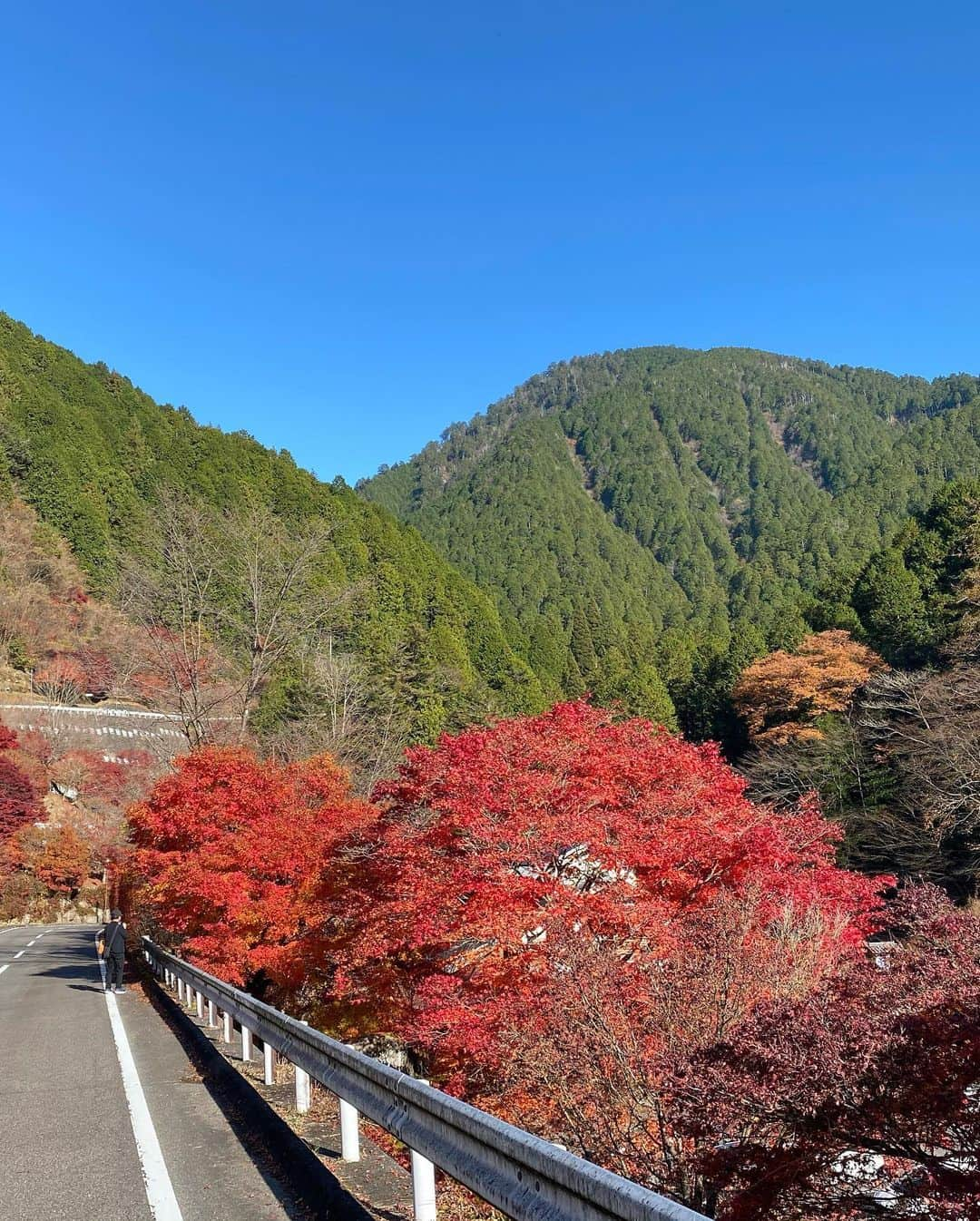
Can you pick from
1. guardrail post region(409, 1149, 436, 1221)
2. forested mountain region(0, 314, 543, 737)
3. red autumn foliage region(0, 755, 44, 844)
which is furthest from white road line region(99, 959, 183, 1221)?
red autumn foliage region(0, 755, 44, 844)

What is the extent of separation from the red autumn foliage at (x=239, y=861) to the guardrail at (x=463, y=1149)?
762cm

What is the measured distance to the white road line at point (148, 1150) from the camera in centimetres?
447

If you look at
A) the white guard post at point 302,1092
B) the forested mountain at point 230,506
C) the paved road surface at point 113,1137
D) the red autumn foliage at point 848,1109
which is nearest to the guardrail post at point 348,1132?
the paved road surface at point 113,1137

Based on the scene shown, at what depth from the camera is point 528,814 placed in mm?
9969

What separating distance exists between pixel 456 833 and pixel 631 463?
188 metres

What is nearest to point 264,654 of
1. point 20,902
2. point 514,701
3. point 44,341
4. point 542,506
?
point 20,902

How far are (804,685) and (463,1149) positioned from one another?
145 ft

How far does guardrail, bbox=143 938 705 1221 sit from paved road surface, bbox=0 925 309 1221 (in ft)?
2.00

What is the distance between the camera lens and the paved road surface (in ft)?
14.9

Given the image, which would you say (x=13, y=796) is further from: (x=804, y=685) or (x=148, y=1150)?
(x=148, y=1150)

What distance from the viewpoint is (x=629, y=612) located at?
115438 mm

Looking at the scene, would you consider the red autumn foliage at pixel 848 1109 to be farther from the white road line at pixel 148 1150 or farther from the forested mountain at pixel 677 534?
the forested mountain at pixel 677 534

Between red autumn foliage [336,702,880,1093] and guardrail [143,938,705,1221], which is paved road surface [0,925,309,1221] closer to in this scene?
guardrail [143,938,705,1221]

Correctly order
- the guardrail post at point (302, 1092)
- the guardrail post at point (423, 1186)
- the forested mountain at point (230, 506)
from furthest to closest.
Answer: the forested mountain at point (230, 506) < the guardrail post at point (302, 1092) < the guardrail post at point (423, 1186)
